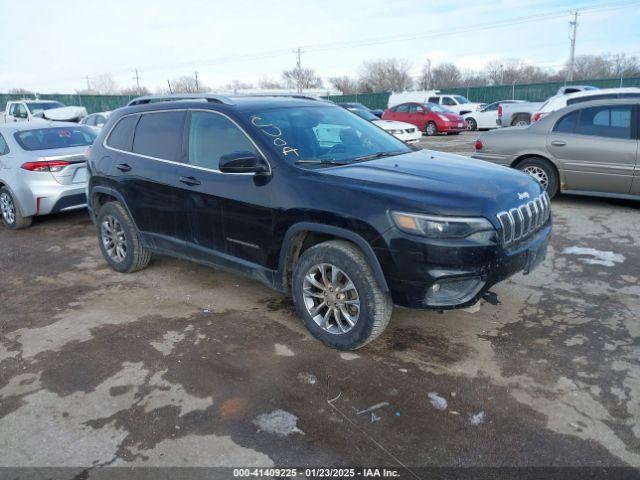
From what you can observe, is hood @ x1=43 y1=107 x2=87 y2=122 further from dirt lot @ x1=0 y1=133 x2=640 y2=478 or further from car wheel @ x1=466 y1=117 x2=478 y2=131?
dirt lot @ x1=0 y1=133 x2=640 y2=478

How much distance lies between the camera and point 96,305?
4906 mm

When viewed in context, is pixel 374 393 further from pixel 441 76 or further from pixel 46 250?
pixel 441 76

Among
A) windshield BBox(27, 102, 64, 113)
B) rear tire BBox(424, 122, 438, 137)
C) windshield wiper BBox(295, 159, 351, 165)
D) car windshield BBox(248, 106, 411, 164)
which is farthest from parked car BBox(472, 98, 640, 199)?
windshield BBox(27, 102, 64, 113)

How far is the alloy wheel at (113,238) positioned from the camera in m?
5.61

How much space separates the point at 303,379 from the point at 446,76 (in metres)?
91.5

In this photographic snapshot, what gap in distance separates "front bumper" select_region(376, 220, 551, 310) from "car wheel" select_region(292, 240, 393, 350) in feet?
0.56

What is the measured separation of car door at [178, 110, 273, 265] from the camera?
13.4 feet

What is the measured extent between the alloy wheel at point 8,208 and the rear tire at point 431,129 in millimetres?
17347

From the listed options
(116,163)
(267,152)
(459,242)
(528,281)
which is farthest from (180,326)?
(528,281)

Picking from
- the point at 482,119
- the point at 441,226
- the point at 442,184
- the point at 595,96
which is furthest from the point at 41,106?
the point at 441,226

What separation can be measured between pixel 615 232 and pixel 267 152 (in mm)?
4865

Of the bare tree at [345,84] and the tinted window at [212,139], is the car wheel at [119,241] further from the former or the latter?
the bare tree at [345,84]

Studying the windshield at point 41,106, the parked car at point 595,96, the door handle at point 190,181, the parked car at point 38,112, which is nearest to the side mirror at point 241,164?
the door handle at point 190,181

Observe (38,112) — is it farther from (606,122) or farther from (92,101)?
(92,101)
